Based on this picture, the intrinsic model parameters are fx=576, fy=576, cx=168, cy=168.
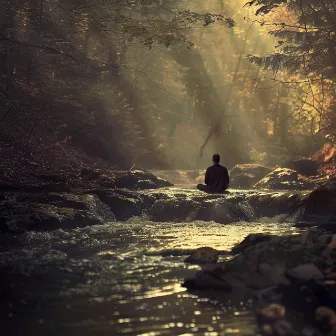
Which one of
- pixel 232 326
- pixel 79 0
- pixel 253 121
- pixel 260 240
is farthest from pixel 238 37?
pixel 232 326

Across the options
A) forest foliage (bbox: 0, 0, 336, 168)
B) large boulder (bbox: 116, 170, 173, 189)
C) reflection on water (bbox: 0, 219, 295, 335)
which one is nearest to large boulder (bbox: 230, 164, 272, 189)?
forest foliage (bbox: 0, 0, 336, 168)

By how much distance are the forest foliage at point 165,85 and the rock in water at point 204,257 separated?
10459 mm

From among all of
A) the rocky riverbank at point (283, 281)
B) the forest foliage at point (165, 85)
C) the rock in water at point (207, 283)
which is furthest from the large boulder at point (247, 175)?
the rock in water at point (207, 283)

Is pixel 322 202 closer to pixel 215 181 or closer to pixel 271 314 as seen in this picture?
pixel 215 181

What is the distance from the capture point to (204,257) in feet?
35.1

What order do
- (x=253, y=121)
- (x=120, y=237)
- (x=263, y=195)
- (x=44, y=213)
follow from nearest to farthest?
(x=120, y=237), (x=44, y=213), (x=263, y=195), (x=253, y=121)

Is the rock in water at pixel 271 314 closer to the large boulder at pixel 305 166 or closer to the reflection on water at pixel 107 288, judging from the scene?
the reflection on water at pixel 107 288

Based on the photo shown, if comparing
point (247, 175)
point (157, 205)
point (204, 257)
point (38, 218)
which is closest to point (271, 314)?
point (204, 257)

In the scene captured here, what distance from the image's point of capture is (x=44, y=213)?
15516 millimetres

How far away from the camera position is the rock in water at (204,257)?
34.8 feet

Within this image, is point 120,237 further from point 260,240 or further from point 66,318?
point 66,318

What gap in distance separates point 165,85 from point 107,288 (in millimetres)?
36586

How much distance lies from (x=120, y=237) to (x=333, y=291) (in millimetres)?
6825

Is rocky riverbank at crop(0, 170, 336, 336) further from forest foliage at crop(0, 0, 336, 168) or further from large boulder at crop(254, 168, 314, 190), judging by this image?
large boulder at crop(254, 168, 314, 190)
